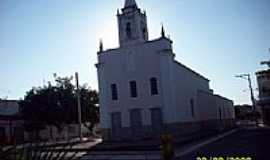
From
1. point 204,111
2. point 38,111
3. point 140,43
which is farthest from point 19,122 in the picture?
point 204,111

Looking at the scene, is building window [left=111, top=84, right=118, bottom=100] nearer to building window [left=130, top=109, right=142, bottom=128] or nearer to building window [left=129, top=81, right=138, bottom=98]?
building window [left=129, top=81, right=138, bottom=98]

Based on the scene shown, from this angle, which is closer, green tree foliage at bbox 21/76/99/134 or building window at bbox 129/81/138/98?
building window at bbox 129/81/138/98

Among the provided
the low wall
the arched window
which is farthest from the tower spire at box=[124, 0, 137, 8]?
the low wall

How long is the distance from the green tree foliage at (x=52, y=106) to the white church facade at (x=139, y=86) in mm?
6370

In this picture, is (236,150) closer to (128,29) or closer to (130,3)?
(128,29)

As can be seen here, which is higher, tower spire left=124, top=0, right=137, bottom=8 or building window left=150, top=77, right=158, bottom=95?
tower spire left=124, top=0, right=137, bottom=8

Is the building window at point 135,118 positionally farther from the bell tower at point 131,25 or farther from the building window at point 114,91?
the bell tower at point 131,25

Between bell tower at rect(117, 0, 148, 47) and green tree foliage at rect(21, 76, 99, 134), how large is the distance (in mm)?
9741

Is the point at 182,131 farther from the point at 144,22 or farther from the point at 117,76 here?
the point at 144,22

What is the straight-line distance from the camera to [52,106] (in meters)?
40.8

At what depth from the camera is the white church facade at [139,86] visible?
111 ft

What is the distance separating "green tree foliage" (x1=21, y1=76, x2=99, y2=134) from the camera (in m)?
41.0

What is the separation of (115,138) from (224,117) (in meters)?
36.1

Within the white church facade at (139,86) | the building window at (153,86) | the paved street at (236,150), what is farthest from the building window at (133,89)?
the paved street at (236,150)
